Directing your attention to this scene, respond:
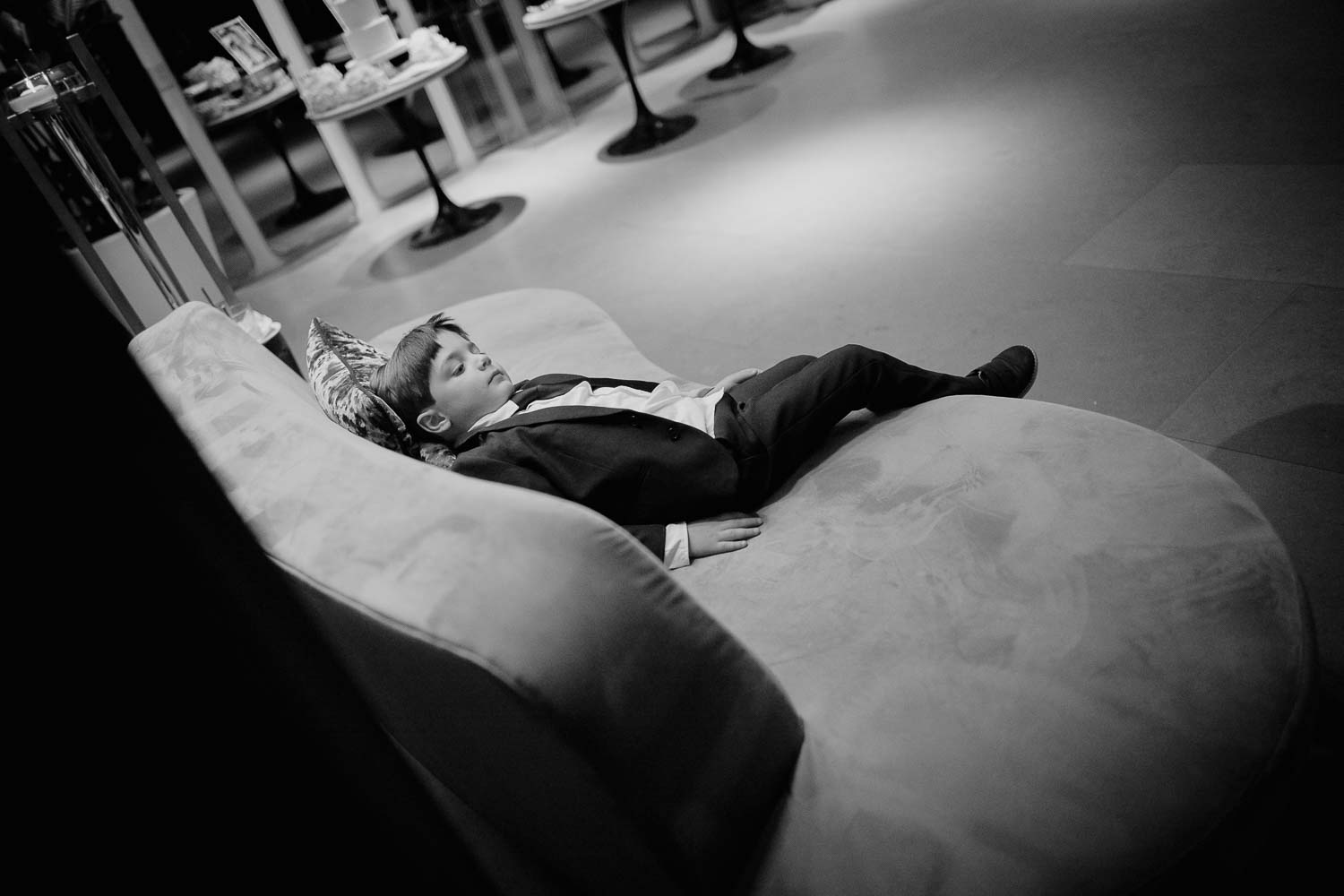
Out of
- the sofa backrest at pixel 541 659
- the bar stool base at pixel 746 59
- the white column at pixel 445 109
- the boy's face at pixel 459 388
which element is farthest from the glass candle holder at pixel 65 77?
the bar stool base at pixel 746 59

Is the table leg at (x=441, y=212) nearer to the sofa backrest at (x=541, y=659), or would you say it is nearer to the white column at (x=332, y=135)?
the white column at (x=332, y=135)

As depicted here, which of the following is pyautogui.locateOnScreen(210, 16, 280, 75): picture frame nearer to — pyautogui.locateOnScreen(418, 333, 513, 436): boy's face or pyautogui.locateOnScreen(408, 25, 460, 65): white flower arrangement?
pyautogui.locateOnScreen(408, 25, 460, 65): white flower arrangement

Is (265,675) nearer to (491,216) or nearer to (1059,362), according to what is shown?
(1059,362)

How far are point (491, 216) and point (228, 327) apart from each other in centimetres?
382

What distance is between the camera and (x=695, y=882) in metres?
1.02

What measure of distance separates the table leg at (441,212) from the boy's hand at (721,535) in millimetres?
4222

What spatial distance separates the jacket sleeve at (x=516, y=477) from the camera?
1.56 m

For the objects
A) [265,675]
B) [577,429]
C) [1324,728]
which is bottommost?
[1324,728]

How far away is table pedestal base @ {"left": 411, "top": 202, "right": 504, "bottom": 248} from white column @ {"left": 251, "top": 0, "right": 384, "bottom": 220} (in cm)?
114

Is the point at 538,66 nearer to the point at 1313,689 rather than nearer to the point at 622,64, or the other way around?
the point at 622,64

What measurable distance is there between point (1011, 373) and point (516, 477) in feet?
4.14

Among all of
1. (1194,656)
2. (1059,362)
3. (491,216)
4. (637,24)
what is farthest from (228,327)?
(637,24)

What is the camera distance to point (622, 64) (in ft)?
18.3

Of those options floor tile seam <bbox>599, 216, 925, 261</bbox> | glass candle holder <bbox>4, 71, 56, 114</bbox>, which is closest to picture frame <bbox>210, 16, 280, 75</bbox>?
floor tile seam <bbox>599, 216, 925, 261</bbox>
